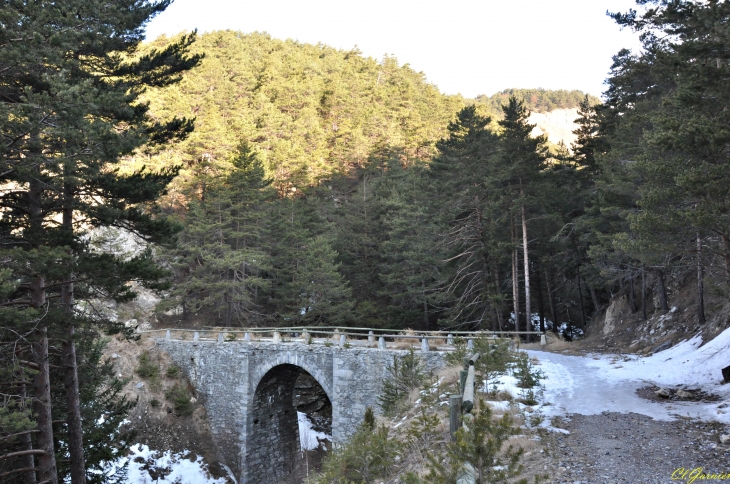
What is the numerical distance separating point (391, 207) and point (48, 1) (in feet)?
86.3

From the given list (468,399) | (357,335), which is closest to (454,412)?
(468,399)

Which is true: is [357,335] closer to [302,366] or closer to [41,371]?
[302,366]

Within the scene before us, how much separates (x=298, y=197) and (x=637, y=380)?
29696 mm

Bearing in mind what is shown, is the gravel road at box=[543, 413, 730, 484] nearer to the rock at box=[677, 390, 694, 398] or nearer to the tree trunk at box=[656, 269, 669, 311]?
the rock at box=[677, 390, 694, 398]

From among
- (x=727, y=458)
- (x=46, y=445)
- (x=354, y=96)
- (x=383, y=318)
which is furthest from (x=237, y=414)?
(x=354, y=96)

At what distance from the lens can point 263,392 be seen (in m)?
21.9

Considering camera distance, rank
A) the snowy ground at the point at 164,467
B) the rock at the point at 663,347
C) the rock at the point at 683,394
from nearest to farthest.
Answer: the rock at the point at 683,394, the rock at the point at 663,347, the snowy ground at the point at 164,467

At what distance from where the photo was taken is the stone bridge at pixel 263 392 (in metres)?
17.4

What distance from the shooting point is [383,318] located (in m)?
29.7

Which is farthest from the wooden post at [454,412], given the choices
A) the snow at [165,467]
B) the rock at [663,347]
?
the snow at [165,467]

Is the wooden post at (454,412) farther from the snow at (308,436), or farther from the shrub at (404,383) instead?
the snow at (308,436)

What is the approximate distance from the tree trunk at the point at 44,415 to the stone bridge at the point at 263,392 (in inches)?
411

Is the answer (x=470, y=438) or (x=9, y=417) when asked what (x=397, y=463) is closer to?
(x=470, y=438)

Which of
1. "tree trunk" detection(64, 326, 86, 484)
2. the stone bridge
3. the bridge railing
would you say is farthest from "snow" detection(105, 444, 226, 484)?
"tree trunk" detection(64, 326, 86, 484)
